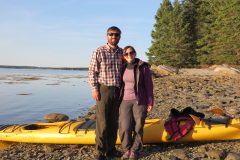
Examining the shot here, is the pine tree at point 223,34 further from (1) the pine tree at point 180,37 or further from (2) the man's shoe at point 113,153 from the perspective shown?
(2) the man's shoe at point 113,153

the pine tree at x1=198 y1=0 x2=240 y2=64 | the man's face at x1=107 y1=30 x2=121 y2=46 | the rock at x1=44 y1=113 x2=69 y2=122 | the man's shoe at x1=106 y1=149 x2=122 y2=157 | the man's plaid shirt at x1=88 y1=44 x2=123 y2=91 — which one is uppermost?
the pine tree at x1=198 y1=0 x2=240 y2=64

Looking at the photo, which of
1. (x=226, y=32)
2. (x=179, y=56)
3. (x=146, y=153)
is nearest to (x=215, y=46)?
(x=226, y=32)

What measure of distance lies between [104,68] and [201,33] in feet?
94.3

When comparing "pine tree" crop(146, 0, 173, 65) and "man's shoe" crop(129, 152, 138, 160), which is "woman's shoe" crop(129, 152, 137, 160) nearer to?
"man's shoe" crop(129, 152, 138, 160)

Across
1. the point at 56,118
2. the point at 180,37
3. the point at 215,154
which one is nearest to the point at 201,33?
the point at 180,37

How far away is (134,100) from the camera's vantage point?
10.4 ft

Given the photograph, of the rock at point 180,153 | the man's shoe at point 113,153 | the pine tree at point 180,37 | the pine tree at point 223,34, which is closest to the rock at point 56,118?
the man's shoe at point 113,153

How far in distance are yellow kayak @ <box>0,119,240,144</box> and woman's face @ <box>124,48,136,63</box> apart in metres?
1.46

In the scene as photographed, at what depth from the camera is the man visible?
10.3 ft

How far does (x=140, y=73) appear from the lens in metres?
3.14

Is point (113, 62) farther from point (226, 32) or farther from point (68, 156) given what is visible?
point (226, 32)

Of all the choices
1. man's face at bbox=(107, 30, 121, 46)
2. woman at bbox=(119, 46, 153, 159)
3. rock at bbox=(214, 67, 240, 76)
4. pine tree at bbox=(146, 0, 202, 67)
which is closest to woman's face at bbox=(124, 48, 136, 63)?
woman at bbox=(119, 46, 153, 159)

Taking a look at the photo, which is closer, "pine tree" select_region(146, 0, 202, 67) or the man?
the man

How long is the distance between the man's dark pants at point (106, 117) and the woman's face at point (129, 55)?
0.51 metres
